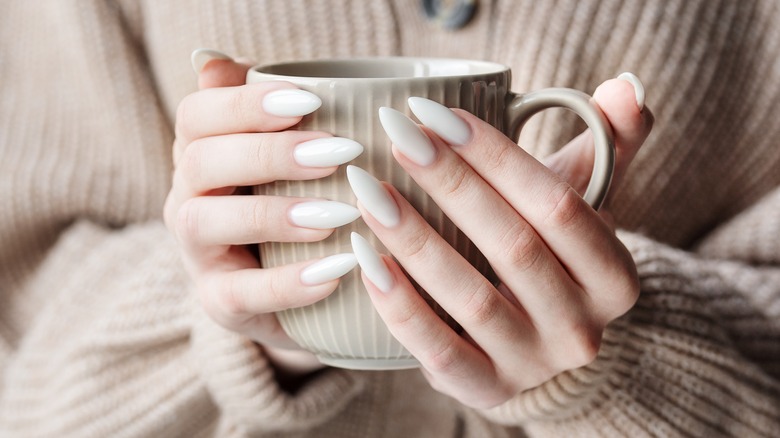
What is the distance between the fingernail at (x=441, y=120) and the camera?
37 cm

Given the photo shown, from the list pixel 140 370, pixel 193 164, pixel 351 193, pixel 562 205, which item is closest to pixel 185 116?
pixel 193 164

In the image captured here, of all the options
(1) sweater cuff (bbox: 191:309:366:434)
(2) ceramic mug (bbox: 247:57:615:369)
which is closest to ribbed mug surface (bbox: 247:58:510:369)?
(2) ceramic mug (bbox: 247:57:615:369)

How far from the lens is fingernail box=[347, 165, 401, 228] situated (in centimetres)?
37

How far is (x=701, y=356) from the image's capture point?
605 mm

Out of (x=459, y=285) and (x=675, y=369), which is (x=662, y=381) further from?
(x=459, y=285)

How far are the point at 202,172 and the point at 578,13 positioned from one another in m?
0.42

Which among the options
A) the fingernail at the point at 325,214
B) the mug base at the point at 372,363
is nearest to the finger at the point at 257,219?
the fingernail at the point at 325,214

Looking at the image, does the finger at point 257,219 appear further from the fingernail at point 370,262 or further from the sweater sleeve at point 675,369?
the sweater sleeve at point 675,369

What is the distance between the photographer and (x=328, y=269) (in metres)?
0.41

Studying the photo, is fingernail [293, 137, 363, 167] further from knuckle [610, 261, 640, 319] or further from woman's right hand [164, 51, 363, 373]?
knuckle [610, 261, 640, 319]

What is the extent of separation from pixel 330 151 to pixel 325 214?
36 millimetres

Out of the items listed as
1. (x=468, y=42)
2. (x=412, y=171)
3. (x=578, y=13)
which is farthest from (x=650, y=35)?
(x=412, y=171)

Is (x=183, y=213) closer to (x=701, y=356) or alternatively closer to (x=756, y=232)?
(x=701, y=356)

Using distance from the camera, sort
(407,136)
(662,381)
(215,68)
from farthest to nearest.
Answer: (662,381) < (215,68) < (407,136)
